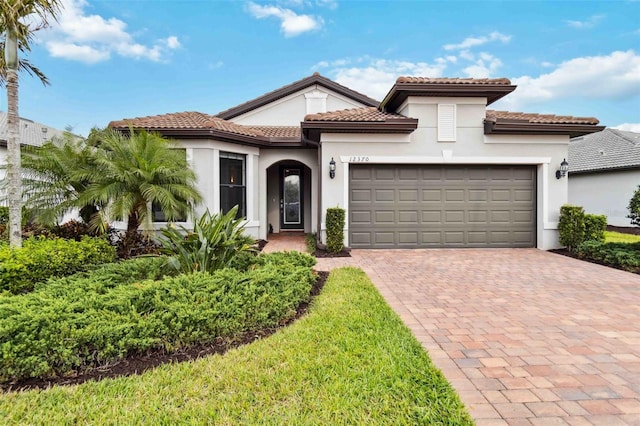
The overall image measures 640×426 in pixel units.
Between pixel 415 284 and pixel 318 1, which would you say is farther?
pixel 318 1

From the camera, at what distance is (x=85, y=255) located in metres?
6.18

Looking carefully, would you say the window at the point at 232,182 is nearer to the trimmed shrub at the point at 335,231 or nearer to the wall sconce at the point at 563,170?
the trimmed shrub at the point at 335,231

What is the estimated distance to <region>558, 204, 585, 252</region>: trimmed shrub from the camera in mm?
9172

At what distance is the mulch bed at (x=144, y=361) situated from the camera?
9.26ft

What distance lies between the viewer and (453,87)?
943 cm

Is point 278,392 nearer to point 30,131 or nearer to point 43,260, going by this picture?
point 43,260

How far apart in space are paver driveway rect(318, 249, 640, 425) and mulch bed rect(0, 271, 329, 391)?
6.55ft

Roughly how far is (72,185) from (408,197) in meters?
8.73

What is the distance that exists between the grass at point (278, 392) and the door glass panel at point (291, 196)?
10.6 m

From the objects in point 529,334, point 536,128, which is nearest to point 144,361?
point 529,334

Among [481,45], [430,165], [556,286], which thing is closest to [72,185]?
[430,165]

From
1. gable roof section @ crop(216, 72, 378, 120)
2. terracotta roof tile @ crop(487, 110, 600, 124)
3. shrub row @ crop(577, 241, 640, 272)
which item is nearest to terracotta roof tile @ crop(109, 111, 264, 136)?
gable roof section @ crop(216, 72, 378, 120)

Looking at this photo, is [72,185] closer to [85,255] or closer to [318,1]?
[85,255]

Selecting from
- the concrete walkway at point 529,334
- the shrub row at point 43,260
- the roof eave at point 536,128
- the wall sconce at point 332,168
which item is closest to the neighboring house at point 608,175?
the roof eave at point 536,128
